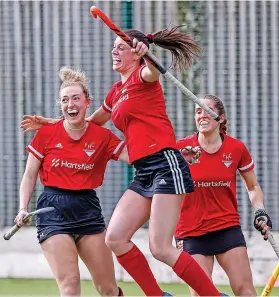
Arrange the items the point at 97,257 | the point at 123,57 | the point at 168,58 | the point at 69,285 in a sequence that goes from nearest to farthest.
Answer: the point at 123,57 → the point at 69,285 → the point at 97,257 → the point at 168,58

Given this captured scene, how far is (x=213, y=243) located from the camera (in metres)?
7.01

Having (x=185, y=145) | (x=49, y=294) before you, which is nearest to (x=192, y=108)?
(x=49, y=294)

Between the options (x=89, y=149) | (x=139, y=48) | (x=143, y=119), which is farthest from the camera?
(x=89, y=149)

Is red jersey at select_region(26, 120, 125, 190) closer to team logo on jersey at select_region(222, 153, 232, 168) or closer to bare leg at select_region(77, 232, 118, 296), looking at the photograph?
bare leg at select_region(77, 232, 118, 296)

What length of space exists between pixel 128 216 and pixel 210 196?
2.68 ft

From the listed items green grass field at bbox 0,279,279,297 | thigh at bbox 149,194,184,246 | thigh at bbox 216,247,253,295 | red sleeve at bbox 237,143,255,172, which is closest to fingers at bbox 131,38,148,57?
thigh at bbox 149,194,184,246

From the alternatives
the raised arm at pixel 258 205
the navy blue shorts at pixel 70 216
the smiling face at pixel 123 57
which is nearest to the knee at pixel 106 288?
the navy blue shorts at pixel 70 216

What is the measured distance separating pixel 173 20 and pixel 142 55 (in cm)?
382

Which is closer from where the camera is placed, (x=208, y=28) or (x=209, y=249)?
(x=209, y=249)

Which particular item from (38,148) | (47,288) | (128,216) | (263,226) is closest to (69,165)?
(38,148)

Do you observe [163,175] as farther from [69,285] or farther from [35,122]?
[35,122]

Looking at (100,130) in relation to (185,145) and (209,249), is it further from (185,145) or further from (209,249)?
(209,249)

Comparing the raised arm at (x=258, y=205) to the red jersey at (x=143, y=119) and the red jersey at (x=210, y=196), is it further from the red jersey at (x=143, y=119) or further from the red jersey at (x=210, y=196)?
the red jersey at (x=143, y=119)

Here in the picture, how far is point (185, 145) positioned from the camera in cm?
703
